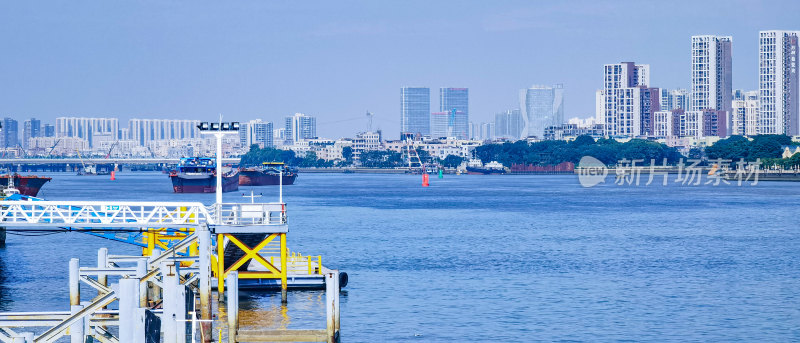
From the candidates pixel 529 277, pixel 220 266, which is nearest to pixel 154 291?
pixel 220 266

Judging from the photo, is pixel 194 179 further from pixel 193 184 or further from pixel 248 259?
pixel 248 259

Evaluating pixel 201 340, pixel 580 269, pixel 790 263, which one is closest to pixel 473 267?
pixel 580 269

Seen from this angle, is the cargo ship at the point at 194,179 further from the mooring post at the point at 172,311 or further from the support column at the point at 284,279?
the mooring post at the point at 172,311

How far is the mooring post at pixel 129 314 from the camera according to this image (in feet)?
78.2

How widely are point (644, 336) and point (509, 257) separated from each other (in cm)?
2638

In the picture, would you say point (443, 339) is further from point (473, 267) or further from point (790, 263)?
point (790, 263)

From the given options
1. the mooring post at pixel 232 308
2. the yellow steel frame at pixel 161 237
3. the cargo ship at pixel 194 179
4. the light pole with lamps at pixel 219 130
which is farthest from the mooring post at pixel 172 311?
the cargo ship at pixel 194 179

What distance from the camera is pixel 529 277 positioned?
5606cm

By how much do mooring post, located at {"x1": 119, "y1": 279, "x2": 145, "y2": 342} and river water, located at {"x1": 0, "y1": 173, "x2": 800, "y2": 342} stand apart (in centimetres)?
1572

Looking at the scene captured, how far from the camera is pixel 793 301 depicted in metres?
47.6

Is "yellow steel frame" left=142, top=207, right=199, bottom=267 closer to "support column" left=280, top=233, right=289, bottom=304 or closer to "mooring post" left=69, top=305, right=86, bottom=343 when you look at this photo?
"support column" left=280, top=233, right=289, bottom=304

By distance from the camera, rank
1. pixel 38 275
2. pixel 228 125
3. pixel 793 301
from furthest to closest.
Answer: pixel 38 275 → pixel 793 301 → pixel 228 125

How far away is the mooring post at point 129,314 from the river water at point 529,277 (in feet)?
51.6

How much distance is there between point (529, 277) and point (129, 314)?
3434cm
